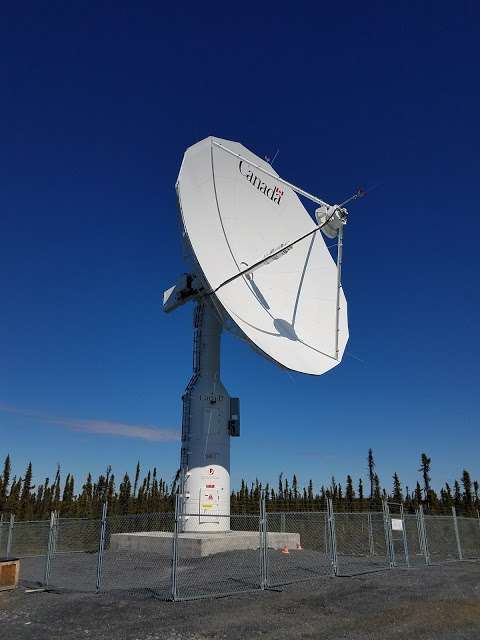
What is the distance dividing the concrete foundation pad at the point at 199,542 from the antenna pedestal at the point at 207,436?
0.96m

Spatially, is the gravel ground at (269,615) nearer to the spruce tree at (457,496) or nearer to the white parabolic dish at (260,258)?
A: the white parabolic dish at (260,258)

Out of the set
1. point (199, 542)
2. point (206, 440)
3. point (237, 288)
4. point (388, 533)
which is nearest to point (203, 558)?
point (199, 542)

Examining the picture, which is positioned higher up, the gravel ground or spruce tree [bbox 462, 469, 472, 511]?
spruce tree [bbox 462, 469, 472, 511]

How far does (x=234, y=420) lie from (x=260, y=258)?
811 centimetres

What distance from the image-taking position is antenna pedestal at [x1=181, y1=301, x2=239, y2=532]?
23.6 m

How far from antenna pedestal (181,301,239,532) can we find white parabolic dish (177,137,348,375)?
3043mm

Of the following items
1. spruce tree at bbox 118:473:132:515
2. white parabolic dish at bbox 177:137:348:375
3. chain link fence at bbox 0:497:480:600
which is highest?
white parabolic dish at bbox 177:137:348:375

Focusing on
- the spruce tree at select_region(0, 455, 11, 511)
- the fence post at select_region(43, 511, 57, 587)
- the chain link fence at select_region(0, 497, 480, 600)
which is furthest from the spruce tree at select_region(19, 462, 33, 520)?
the fence post at select_region(43, 511, 57, 587)

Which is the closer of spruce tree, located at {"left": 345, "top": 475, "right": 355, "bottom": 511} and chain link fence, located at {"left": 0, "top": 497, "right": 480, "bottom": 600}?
chain link fence, located at {"left": 0, "top": 497, "right": 480, "bottom": 600}

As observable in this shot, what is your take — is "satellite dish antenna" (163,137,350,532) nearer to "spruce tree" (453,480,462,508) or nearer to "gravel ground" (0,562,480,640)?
"gravel ground" (0,562,480,640)

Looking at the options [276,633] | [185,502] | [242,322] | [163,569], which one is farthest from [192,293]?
[276,633]

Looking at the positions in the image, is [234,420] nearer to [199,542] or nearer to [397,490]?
[199,542]

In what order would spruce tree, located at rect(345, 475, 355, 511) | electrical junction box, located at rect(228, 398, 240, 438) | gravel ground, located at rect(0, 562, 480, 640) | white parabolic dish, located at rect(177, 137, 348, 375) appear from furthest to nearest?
spruce tree, located at rect(345, 475, 355, 511) → electrical junction box, located at rect(228, 398, 240, 438) → white parabolic dish, located at rect(177, 137, 348, 375) → gravel ground, located at rect(0, 562, 480, 640)

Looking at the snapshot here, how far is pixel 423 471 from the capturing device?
78.9m
